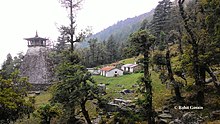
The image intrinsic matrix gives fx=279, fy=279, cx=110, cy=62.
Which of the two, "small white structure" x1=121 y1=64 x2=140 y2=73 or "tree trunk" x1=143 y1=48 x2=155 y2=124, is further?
"small white structure" x1=121 y1=64 x2=140 y2=73

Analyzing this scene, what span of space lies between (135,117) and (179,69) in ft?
25.1

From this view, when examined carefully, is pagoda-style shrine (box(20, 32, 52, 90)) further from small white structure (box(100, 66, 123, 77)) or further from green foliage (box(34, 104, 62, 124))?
green foliage (box(34, 104, 62, 124))

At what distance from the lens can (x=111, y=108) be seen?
89.6 ft

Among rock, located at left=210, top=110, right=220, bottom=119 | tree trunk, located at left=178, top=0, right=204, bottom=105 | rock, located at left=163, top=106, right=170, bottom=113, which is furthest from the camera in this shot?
rock, located at left=163, top=106, right=170, bottom=113

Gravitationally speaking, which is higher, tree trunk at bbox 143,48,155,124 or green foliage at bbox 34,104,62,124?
tree trunk at bbox 143,48,155,124

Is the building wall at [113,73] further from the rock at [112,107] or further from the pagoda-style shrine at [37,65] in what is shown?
the rock at [112,107]

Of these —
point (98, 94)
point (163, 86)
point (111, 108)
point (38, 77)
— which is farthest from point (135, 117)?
point (38, 77)

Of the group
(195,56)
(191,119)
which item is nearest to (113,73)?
(195,56)

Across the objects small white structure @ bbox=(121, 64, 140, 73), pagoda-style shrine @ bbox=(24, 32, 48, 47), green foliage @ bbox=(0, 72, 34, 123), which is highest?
pagoda-style shrine @ bbox=(24, 32, 48, 47)

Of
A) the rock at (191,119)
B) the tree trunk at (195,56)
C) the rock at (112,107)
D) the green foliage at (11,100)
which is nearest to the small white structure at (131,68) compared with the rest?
the rock at (112,107)

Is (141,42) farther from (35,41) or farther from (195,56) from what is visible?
(35,41)

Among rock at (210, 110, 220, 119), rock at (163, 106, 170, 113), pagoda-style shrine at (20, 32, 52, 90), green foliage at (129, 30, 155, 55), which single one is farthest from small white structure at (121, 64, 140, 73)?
rock at (210, 110, 220, 119)

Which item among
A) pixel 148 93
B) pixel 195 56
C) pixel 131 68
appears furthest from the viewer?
pixel 131 68

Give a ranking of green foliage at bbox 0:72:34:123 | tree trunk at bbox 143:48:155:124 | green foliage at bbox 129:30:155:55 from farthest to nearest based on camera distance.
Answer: green foliage at bbox 129:30:155:55, tree trunk at bbox 143:48:155:124, green foliage at bbox 0:72:34:123
